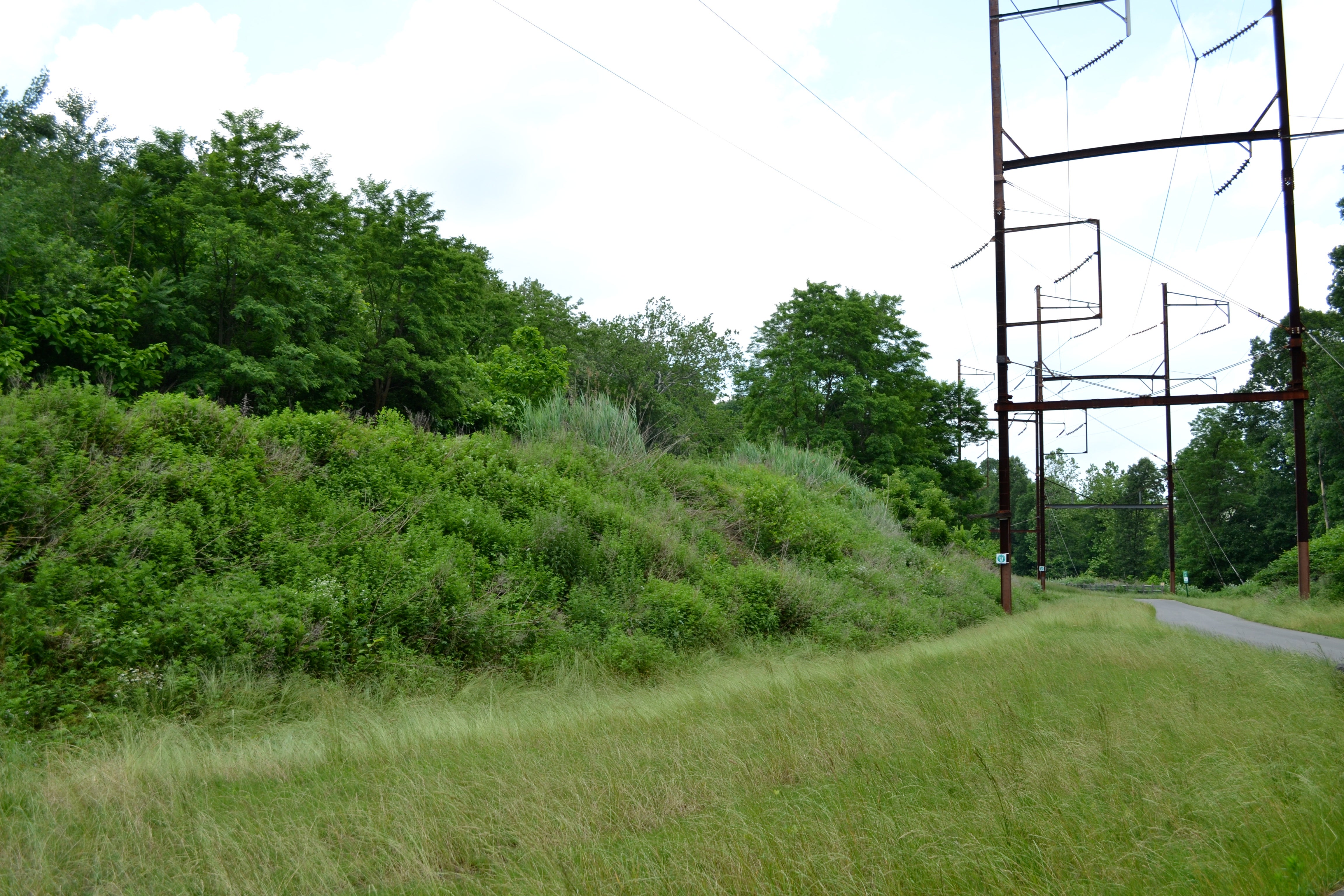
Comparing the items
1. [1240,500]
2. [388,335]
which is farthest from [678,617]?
[1240,500]

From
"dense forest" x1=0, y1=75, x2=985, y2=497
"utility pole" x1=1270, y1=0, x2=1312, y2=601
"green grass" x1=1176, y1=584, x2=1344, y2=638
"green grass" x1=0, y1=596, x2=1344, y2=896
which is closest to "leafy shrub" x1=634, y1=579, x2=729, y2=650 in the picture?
"green grass" x1=0, y1=596, x2=1344, y2=896

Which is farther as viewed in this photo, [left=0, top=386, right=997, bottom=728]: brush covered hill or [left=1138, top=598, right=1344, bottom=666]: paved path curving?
[left=1138, top=598, right=1344, bottom=666]: paved path curving

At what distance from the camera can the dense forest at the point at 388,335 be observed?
18078mm

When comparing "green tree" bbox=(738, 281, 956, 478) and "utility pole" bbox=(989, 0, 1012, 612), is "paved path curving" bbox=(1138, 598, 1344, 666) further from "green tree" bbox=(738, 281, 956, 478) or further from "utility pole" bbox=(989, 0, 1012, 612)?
"green tree" bbox=(738, 281, 956, 478)

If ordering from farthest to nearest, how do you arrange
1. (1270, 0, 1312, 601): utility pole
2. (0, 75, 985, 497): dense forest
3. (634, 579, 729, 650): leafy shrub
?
(1270, 0, 1312, 601): utility pole
(0, 75, 985, 497): dense forest
(634, 579, 729, 650): leafy shrub

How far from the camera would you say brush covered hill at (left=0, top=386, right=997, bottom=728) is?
8.62m

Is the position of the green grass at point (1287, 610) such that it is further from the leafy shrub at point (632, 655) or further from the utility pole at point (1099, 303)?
the leafy shrub at point (632, 655)

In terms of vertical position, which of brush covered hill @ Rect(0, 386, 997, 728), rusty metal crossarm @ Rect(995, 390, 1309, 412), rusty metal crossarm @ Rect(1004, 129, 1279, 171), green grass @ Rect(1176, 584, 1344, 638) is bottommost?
green grass @ Rect(1176, 584, 1344, 638)

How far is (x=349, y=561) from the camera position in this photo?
1134cm

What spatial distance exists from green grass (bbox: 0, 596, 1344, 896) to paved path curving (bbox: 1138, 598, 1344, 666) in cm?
477

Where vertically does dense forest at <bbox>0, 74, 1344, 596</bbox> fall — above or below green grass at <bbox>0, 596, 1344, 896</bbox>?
above

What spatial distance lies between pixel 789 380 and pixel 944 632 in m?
28.0

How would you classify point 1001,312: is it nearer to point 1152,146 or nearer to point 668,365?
point 1152,146

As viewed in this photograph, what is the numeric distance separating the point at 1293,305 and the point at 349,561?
23.4 meters
